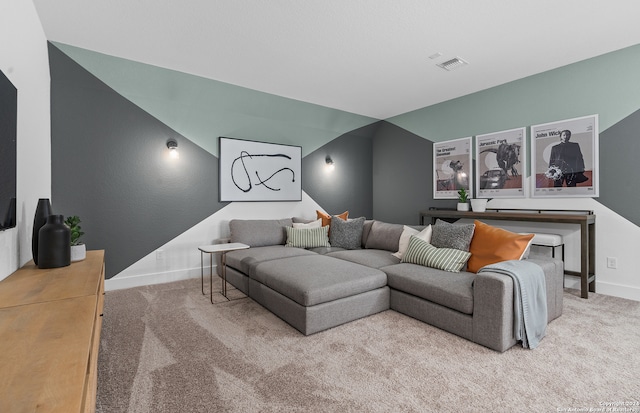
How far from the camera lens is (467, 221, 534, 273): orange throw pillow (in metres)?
2.61

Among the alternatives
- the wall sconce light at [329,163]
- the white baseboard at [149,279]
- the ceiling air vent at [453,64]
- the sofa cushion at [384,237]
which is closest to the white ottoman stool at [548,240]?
the sofa cushion at [384,237]

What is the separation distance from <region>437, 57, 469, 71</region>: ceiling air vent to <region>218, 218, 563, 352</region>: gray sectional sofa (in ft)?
7.35

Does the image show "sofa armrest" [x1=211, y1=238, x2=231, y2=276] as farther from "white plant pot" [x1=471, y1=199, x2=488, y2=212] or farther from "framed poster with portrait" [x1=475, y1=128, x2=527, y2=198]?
"framed poster with portrait" [x1=475, y1=128, x2=527, y2=198]

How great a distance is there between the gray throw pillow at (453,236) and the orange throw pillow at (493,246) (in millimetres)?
59

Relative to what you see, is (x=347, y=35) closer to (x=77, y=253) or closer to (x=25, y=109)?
(x=25, y=109)

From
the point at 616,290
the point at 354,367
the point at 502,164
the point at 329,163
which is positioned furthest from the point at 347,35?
the point at 616,290

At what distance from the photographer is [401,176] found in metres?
5.49

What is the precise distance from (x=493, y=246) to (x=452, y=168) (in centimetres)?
225

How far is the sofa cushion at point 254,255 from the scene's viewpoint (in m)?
3.29

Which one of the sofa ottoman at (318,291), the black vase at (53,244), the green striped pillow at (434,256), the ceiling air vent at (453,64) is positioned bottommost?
the sofa ottoman at (318,291)

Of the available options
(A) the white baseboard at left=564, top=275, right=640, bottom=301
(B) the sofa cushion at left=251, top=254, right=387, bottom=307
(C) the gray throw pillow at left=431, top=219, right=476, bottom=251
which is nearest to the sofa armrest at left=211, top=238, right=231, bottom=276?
(B) the sofa cushion at left=251, top=254, right=387, bottom=307

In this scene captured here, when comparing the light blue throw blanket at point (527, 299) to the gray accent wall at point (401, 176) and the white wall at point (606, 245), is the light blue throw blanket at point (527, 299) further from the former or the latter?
the gray accent wall at point (401, 176)

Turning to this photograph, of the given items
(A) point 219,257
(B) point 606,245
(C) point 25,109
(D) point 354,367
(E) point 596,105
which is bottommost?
(D) point 354,367

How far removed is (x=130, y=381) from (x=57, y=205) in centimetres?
242
